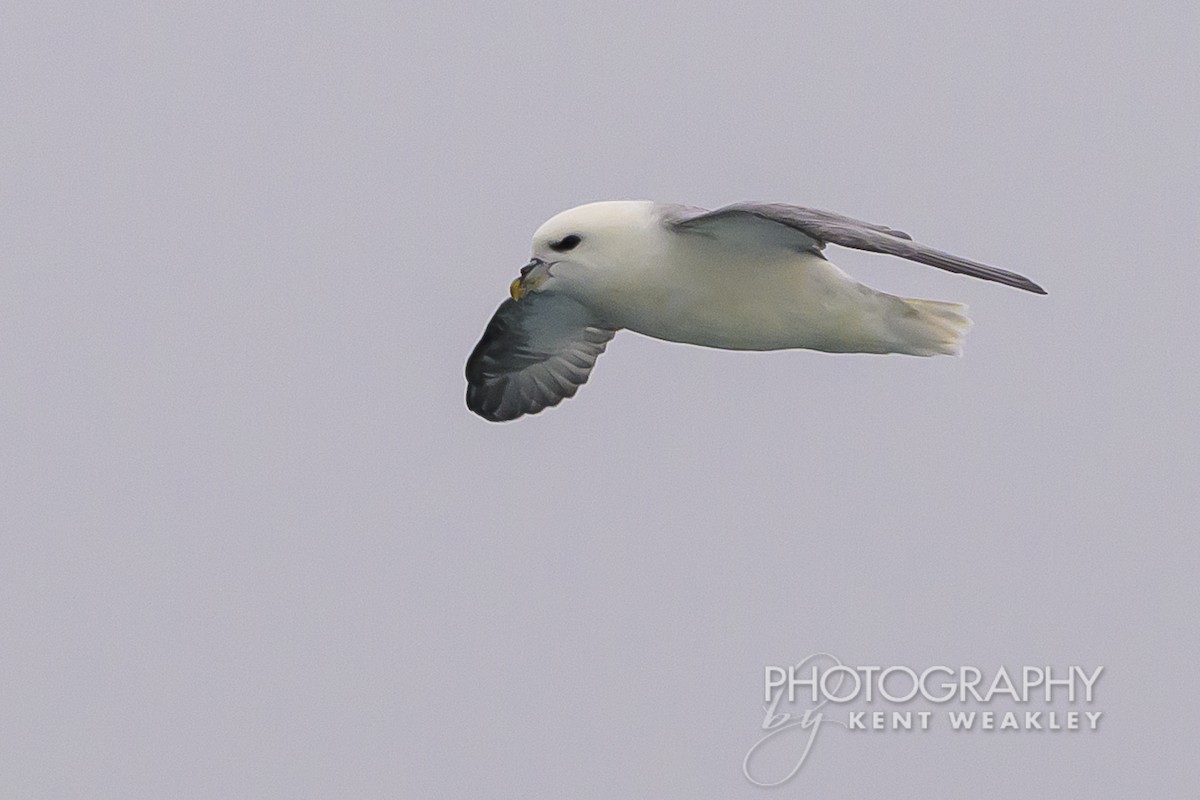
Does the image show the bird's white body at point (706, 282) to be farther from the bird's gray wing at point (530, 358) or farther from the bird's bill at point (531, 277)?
the bird's gray wing at point (530, 358)

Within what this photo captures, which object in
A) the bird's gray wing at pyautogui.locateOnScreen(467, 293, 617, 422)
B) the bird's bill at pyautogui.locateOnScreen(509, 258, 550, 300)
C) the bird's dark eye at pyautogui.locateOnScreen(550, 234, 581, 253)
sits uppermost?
the bird's dark eye at pyautogui.locateOnScreen(550, 234, 581, 253)

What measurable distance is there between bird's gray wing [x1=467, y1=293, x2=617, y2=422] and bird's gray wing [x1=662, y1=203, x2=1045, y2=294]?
1.76 metres

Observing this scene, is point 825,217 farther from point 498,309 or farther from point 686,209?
point 498,309

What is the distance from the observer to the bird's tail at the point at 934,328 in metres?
10.5

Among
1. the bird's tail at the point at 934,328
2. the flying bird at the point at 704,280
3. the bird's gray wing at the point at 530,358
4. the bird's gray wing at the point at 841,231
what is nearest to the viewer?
the bird's gray wing at the point at 841,231

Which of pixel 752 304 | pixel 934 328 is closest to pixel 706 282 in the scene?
pixel 752 304

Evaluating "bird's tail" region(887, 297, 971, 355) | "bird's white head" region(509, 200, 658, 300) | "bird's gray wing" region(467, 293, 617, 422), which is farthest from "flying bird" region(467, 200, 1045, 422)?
"bird's gray wing" region(467, 293, 617, 422)

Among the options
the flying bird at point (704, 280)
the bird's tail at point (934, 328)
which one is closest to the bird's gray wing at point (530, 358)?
the flying bird at point (704, 280)

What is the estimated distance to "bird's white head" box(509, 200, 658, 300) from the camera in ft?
32.3

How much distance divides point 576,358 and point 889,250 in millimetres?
3476

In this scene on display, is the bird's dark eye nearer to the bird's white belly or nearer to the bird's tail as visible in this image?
the bird's white belly

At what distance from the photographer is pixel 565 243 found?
9898mm

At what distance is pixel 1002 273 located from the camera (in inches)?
341

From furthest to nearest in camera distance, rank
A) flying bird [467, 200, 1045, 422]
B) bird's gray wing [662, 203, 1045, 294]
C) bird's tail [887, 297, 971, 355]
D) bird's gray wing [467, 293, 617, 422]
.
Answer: bird's gray wing [467, 293, 617, 422] < bird's tail [887, 297, 971, 355] < flying bird [467, 200, 1045, 422] < bird's gray wing [662, 203, 1045, 294]
